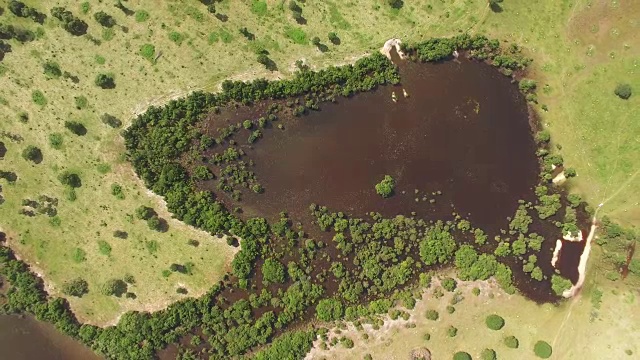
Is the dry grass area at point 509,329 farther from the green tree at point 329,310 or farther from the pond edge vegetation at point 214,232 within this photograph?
the pond edge vegetation at point 214,232

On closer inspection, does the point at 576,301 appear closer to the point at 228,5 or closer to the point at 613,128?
the point at 613,128

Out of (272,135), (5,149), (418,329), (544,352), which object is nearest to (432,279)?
(418,329)

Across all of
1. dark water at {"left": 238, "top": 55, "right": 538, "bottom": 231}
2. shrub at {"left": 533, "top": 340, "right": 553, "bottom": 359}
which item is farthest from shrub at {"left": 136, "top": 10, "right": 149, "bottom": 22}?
shrub at {"left": 533, "top": 340, "right": 553, "bottom": 359}

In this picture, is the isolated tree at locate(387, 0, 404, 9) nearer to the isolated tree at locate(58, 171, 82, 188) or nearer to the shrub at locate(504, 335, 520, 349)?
the shrub at locate(504, 335, 520, 349)

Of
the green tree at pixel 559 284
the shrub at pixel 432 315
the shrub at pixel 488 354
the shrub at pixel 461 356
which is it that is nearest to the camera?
the shrub at pixel 461 356

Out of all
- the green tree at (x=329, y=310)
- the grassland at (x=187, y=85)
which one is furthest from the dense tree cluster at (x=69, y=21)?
the green tree at (x=329, y=310)
